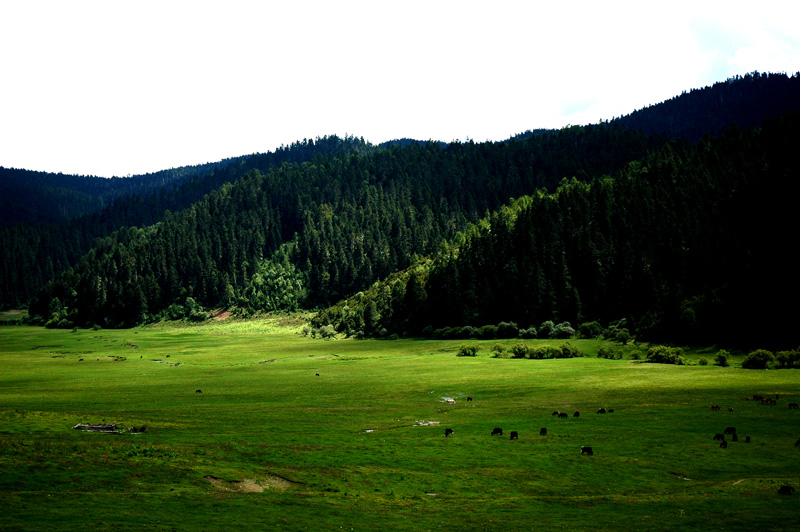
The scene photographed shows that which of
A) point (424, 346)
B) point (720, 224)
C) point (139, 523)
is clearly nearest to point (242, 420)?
point (139, 523)

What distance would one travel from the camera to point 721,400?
216ft

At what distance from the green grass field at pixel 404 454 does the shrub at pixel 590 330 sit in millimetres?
52671

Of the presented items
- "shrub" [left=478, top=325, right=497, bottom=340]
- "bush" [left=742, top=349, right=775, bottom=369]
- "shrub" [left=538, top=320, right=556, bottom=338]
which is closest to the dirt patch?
"bush" [left=742, top=349, right=775, bottom=369]

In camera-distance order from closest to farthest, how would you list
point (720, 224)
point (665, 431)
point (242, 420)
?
point (665, 431) < point (242, 420) < point (720, 224)

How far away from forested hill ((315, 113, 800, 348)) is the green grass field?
36.7m

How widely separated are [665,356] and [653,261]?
55.1m

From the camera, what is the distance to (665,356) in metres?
104

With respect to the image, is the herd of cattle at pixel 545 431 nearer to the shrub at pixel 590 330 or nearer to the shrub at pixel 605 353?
the shrub at pixel 605 353

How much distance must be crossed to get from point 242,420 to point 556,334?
107 meters

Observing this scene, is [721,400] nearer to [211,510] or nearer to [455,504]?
[455,504]

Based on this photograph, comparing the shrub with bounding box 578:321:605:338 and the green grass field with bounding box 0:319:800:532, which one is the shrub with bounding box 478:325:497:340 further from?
the green grass field with bounding box 0:319:800:532

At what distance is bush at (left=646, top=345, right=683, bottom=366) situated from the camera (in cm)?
10264

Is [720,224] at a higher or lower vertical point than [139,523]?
higher

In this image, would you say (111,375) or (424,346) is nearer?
(111,375)
